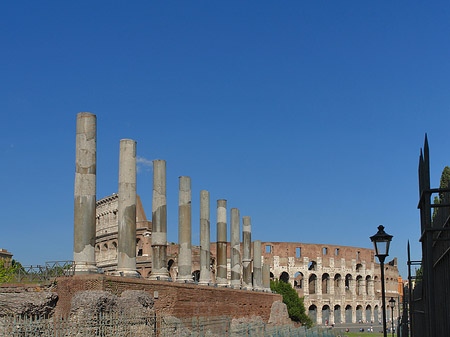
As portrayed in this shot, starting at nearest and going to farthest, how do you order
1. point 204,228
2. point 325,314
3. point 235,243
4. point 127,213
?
1. point 127,213
2. point 204,228
3. point 235,243
4. point 325,314

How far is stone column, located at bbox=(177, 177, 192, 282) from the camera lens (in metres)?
21.8

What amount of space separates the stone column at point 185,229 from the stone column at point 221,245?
463 centimetres

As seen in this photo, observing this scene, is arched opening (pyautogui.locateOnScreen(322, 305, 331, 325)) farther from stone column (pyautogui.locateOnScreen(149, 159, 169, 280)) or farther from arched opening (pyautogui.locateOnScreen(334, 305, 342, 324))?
stone column (pyautogui.locateOnScreen(149, 159, 169, 280))

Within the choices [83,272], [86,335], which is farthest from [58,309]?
[86,335]

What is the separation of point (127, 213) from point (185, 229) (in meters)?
5.73

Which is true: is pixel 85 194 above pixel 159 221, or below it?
above

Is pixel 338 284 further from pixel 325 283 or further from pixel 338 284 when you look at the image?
pixel 325 283

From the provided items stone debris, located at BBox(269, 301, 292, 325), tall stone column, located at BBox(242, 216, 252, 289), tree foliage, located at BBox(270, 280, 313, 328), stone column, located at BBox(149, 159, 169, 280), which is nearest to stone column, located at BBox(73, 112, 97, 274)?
stone column, located at BBox(149, 159, 169, 280)

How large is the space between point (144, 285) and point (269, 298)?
53.4ft

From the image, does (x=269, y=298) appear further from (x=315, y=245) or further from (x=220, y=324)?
(x=315, y=245)

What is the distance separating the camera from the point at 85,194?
48.1ft

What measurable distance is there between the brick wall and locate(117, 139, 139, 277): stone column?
33.5 inches

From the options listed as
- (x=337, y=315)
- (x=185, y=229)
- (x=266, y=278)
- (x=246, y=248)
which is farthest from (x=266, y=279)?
(x=337, y=315)

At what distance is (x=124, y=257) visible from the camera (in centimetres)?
1659
